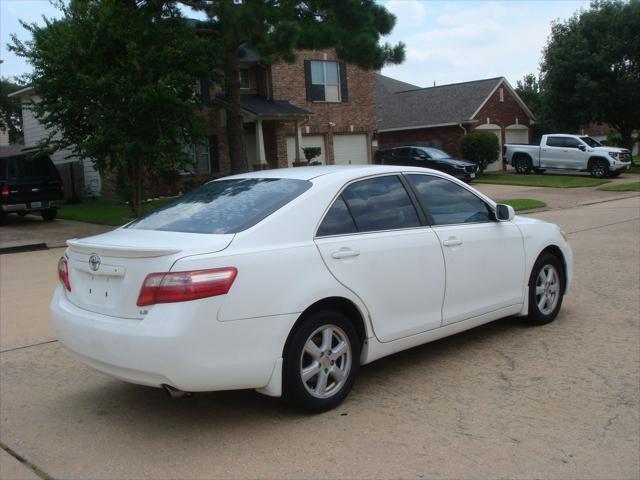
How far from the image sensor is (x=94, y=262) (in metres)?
4.26

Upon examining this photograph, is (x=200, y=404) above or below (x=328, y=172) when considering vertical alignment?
below

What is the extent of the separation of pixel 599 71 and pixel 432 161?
12.5 m

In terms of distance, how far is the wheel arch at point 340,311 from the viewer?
4.19 meters

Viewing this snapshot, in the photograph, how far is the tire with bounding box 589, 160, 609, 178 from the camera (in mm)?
29072

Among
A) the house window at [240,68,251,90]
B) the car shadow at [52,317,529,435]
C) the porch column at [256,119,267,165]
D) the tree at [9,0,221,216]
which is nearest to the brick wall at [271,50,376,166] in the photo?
the house window at [240,68,251,90]

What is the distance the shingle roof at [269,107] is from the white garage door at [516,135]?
45.9 feet

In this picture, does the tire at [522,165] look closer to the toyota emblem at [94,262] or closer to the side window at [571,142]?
the side window at [571,142]

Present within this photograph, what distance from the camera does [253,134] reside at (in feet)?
92.6

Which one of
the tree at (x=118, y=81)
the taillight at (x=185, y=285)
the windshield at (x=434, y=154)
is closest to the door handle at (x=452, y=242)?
the taillight at (x=185, y=285)

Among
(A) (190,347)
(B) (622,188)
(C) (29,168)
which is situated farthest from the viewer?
(B) (622,188)

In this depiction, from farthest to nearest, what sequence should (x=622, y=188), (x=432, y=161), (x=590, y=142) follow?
(x=590, y=142) → (x=432, y=161) → (x=622, y=188)

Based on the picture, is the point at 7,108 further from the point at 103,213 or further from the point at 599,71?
the point at 599,71

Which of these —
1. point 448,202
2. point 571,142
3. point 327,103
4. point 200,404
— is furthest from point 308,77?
point 200,404

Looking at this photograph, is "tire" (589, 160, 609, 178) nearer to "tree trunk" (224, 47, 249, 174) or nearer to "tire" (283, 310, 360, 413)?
"tree trunk" (224, 47, 249, 174)
